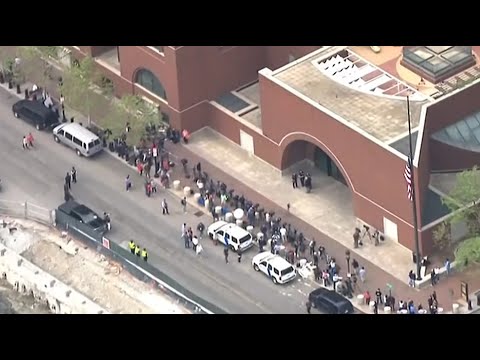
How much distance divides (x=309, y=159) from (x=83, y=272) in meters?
13.7

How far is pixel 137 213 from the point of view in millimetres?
63438

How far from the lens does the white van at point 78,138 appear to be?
67.7m

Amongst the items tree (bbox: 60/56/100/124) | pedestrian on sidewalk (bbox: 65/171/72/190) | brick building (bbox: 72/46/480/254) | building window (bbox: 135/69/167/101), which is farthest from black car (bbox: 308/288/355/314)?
tree (bbox: 60/56/100/124)

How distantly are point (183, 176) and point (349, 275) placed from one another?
12.9 metres

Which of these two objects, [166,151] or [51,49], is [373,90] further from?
[51,49]

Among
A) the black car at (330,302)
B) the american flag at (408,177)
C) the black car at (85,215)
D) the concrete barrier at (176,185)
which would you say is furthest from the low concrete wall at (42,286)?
the american flag at (408,177)

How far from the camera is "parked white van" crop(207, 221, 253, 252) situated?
59250 millimetres

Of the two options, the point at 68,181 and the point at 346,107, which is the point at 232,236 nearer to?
the point at 346,107
